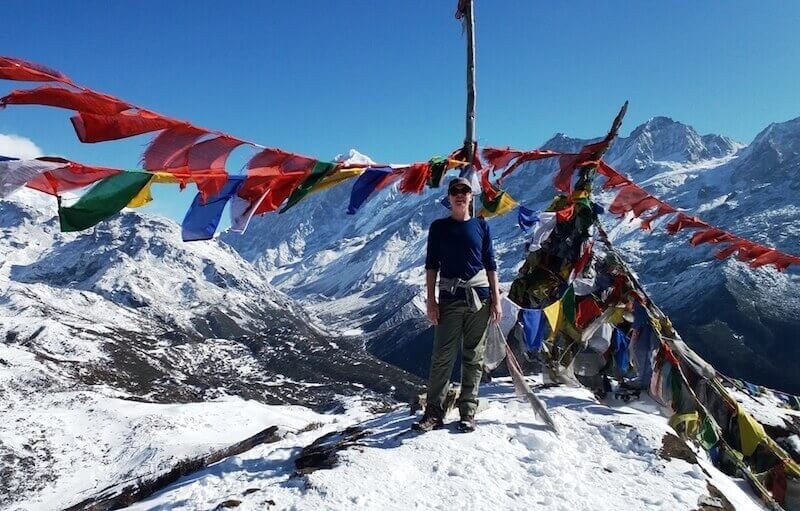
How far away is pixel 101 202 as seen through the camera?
20.5ft

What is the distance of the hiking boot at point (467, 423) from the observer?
7.44 metres

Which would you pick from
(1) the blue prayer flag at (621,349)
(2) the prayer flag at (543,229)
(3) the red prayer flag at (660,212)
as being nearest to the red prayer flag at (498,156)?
(2) the prayer flag at (543,229)

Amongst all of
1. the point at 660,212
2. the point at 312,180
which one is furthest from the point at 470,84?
the point at 660,212

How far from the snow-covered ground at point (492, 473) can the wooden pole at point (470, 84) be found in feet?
12.7

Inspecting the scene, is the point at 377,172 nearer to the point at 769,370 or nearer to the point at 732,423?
the point at 732,423

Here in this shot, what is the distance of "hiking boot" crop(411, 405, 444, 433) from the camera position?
296 inches

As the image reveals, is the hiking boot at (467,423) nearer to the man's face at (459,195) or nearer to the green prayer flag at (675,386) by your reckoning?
the man's face at (459,195)

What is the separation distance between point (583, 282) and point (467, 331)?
4313 mm

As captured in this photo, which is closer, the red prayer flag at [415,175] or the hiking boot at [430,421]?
the hiking boot at [430,421]

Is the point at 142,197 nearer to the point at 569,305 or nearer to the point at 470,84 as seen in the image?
the point at 470,84

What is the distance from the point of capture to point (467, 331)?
7.55 meters

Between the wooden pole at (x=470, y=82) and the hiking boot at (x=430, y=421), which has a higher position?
the wooden pole at (x=470, y=82)

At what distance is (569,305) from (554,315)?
0.40 m

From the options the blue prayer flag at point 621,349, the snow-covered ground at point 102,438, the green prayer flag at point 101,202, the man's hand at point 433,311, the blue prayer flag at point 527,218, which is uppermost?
the blue prayer flag at point 527,218
